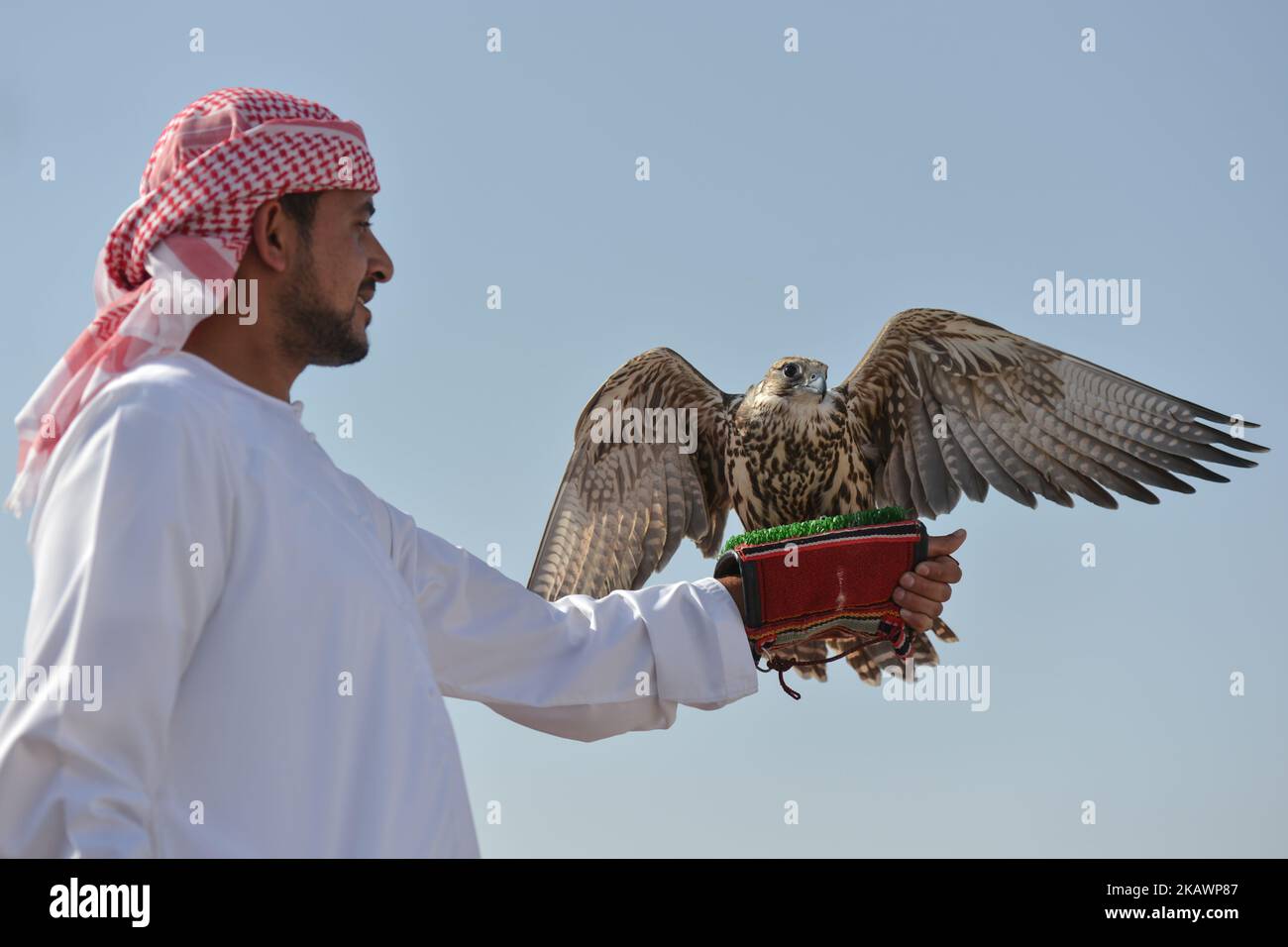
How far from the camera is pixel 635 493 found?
18.0ft

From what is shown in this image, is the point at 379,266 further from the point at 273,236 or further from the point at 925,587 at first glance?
the point at 925,587

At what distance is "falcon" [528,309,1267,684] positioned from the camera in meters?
4.80

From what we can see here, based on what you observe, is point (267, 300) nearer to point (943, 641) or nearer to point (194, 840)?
point (194, 840)

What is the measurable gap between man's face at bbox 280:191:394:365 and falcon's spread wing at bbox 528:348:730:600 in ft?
9.30

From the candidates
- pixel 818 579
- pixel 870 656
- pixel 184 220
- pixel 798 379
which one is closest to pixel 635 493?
pixel 798 379

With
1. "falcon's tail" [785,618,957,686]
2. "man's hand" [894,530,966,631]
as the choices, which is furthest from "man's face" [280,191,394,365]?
"falcon's tail" [785,618,957,686]

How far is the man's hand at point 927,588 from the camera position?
3.08 meters

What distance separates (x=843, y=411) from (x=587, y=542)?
4.23ft

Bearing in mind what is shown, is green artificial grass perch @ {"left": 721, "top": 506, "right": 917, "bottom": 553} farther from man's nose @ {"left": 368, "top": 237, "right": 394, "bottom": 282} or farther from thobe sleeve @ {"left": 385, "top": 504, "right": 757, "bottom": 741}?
man's nose @ {"left": 368, "top": 237, "right": 394, "bottom": 282}

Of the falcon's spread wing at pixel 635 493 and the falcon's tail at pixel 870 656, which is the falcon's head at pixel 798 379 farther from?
the falcon's tail at pixel 870 656

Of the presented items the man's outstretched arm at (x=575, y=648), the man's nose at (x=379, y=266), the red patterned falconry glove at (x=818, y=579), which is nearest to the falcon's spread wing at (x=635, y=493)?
the red patterned falconry glove at (x=818, y=579)

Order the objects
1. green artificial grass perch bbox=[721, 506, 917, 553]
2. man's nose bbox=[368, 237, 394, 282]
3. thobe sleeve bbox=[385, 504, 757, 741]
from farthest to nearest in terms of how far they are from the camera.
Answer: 1. green artificial grass perch bbox=[721, 506, 917, 553]
2. thobe sleeve bbox=[385, 504, 757, 741]
3. man's nose bbox=[368, 237, 394, 282]
